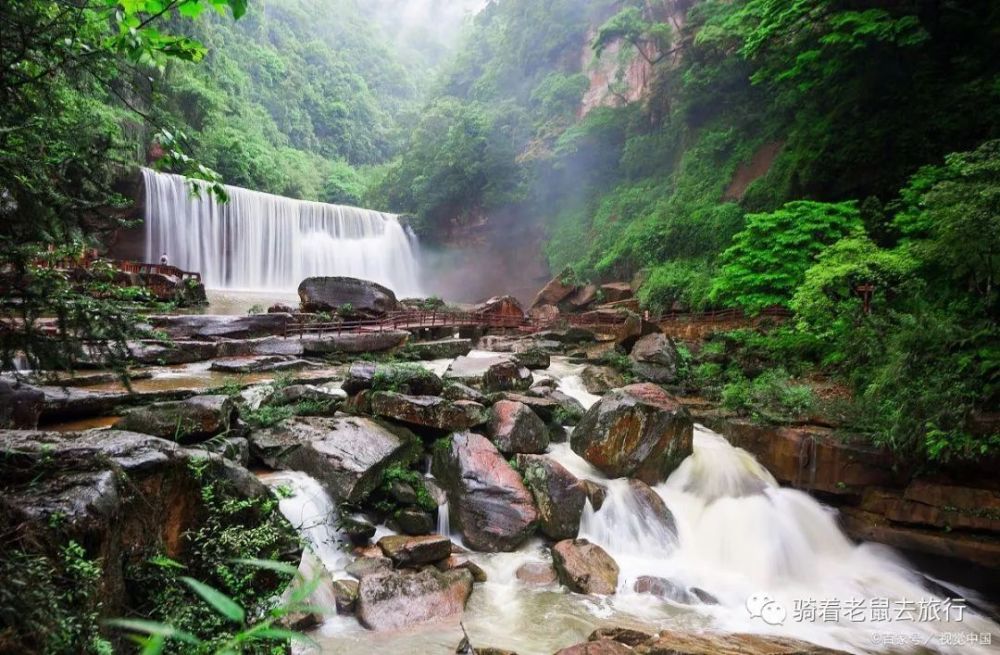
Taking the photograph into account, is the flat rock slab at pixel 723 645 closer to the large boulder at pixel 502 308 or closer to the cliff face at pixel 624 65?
the large boulder at pixel 502 308

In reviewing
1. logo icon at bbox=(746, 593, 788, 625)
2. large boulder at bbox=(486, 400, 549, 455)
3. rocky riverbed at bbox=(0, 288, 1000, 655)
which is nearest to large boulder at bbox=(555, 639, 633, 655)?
rocky riverbed at bbox=(0, 288, 1000, 655)

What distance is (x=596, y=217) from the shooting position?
96.4 ft

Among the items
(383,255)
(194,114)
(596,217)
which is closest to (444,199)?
(383,255)

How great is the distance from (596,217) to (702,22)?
11.3 metres

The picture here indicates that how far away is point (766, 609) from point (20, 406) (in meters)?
9.61

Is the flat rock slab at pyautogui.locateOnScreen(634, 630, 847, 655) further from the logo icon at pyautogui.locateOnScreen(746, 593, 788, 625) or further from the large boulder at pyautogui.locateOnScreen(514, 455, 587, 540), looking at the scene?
the large boulder at pyautogui.locateOnScreen(514, 455, 587, 540)

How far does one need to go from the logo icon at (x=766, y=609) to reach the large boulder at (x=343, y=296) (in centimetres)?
1424

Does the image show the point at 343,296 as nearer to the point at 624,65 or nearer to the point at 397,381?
the point at 397,381

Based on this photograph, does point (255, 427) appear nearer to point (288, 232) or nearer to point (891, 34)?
point (891, 34)

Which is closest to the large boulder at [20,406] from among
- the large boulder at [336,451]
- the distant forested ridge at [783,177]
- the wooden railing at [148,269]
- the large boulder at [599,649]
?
the large boulder at [336,451]

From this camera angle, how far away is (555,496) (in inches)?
284

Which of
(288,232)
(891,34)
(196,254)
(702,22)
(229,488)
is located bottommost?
(229,488)

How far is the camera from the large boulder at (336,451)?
6512 mm

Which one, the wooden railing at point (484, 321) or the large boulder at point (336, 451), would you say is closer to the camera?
the large boulder at point (336, 451)
